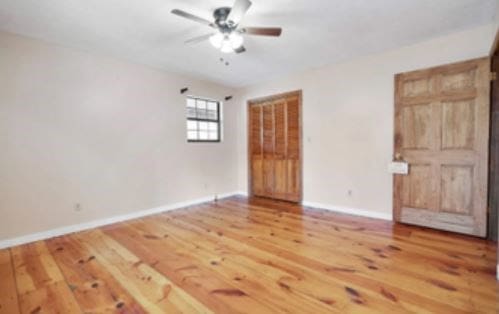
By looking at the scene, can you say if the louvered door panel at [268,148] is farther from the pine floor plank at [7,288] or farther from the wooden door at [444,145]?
the pine floor plank at [7,288]

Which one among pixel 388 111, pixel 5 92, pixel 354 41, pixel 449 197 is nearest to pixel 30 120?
pixel 5 92

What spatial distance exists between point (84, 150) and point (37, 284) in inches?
72.6

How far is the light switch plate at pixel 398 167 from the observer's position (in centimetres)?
330

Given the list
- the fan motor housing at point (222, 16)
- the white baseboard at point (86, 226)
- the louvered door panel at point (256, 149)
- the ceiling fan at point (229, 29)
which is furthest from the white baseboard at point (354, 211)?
the fan motor housing at point (222, 16)

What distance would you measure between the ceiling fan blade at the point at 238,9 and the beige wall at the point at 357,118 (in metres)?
2.39

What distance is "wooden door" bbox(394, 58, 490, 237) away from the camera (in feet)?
9.19

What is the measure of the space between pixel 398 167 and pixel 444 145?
58 cm

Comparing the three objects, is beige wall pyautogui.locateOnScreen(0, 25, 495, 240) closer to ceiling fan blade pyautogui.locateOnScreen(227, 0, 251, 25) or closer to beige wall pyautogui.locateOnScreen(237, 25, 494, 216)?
beige wall pyautogui.locateOnScreen(237, 25, 494, 216)

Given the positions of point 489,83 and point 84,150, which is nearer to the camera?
point 489,83

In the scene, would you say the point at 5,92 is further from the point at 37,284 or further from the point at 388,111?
the point at 388,111

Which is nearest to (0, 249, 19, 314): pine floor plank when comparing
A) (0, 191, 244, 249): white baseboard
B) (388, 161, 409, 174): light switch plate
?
(0, 191, 244, 249): white baseboard

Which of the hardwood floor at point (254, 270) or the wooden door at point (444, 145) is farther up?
the wooden door at point (444, 145)

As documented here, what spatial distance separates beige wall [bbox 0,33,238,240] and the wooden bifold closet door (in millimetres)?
1370

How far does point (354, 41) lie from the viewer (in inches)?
123
